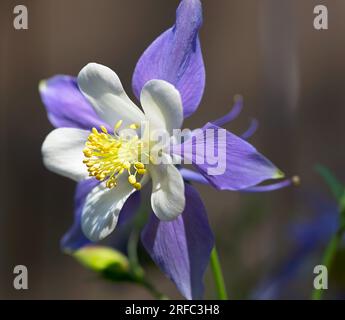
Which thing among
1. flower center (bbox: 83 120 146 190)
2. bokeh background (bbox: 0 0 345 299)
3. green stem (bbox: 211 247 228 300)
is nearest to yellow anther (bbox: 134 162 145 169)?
flower center (bbox: 83 120 146 190)

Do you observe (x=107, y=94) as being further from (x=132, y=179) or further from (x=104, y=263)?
(x=104, y=263)

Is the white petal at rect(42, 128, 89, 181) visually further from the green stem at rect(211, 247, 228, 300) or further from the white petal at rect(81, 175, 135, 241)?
the green stem at rect(211, 247, 228, 300)

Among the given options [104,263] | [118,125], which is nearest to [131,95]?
[104,263]

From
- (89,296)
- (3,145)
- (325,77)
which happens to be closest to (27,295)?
(89,296)

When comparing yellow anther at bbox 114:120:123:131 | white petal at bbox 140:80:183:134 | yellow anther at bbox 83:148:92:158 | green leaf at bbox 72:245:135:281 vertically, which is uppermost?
white petal at bbox 140:80:183:134

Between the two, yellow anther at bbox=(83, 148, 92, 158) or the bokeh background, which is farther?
the bokeh background

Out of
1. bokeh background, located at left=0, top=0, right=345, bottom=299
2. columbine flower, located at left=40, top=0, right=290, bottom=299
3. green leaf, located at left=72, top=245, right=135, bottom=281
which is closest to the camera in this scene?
columbine flower, located at left=40, top=0, right=290, bottom=299

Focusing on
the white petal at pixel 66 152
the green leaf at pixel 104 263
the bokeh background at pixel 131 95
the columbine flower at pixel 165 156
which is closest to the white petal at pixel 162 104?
the columbine flower at pixel 165 156
